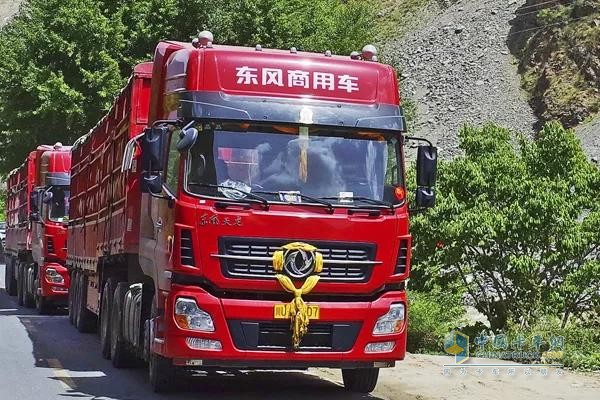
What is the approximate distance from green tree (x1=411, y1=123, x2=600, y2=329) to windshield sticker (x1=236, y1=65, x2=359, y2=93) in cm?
564

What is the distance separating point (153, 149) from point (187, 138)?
15.1 inches

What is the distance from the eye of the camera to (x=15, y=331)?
60.7 ft

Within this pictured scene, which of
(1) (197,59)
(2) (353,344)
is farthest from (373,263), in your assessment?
(1) (197,59)

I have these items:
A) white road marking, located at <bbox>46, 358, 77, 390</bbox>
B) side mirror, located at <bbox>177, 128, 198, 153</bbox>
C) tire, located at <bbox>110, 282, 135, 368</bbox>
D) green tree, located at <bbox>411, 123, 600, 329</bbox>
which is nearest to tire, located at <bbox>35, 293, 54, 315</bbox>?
white road marking, located at <bbox>46, 358, 77, 390</bbox>

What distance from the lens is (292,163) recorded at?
412 inches

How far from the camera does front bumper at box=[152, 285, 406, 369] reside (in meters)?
10.1

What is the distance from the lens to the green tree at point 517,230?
16.1 metres

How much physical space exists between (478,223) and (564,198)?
140 centimetres

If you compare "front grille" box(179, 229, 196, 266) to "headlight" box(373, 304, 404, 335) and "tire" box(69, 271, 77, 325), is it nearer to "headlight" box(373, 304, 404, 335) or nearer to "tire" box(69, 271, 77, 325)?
"headlight" box(373, 304, 404, 335)

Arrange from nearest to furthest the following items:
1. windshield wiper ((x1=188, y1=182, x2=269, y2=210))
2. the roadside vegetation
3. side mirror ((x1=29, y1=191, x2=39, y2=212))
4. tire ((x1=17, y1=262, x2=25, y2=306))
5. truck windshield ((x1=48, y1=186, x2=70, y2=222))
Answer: windshield wiper ((x1=188, y1=182, x2=269, y2=210))
the roadside vegetation
truck windshield ((x1=48, y1=186, x2=70, y2=222))
side mirror ((x1=29, y1=191, x2=39, y2=212))
tire ((x1=17, y1=262, x2=25, y2=306))

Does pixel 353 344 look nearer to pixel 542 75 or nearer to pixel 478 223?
pixel 478 223

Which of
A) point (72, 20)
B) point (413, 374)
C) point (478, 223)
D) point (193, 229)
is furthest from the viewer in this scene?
point (72, 20)

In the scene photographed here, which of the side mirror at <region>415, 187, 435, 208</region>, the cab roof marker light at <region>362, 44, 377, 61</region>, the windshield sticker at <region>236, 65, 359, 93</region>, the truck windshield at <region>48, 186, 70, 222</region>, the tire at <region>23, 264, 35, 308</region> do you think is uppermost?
the cab roof marker light at <region>362, 44, 377, 61</region>

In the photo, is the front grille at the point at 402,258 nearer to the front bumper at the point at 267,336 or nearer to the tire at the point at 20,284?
the front bumper at the point at 267,336
